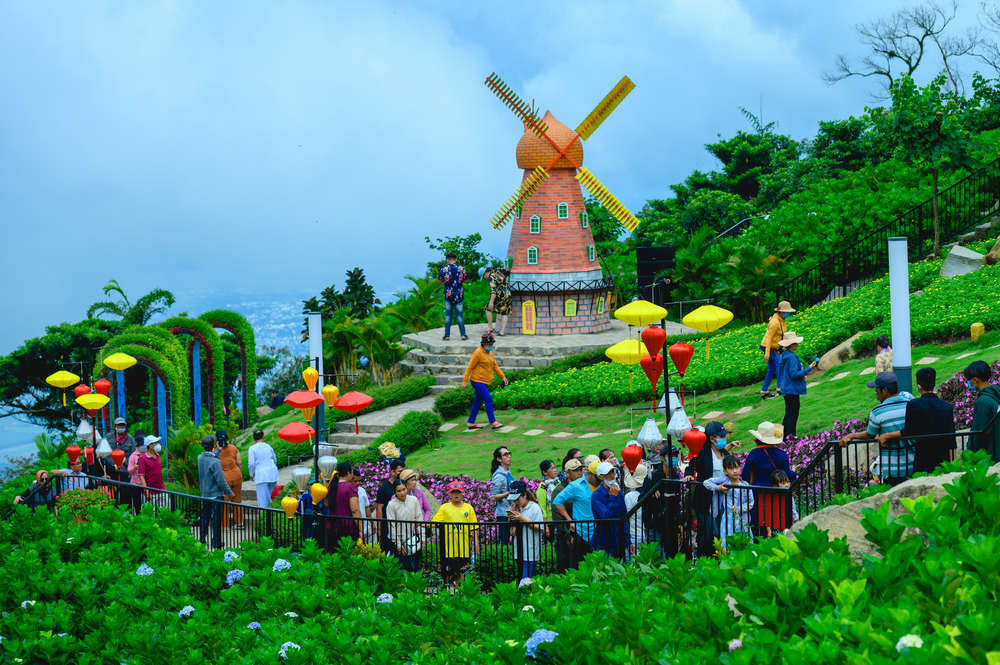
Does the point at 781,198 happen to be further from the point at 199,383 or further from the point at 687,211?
the point at 199,383

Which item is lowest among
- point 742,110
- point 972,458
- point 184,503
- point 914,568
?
point 184,503

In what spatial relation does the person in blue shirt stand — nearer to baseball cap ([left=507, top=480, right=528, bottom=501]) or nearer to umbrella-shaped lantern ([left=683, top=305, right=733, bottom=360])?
umbrella-shaped lantern ([left=683, top=305, right=733, bottom=360])

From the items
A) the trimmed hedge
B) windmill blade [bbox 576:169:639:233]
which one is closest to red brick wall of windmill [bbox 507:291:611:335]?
windmill blade [bbox 576:169:639:233]

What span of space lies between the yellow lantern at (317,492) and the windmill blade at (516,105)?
16130 mm

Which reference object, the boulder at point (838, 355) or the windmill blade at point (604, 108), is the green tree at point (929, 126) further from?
the windmill blade at point (604, 108)

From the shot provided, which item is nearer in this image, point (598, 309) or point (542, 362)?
Answer: point (542, 362)

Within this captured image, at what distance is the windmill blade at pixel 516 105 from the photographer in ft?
78.8

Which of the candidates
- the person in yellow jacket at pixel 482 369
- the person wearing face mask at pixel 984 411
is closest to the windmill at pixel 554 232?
the person in yellow jacket at pixel 482 369

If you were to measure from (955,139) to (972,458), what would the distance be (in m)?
15.8

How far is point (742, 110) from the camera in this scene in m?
44.5

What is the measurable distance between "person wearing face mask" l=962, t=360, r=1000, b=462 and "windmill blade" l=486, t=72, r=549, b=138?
17740 millimetres

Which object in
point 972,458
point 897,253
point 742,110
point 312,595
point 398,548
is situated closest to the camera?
point 972,458

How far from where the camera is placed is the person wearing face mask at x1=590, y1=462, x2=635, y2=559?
834cm

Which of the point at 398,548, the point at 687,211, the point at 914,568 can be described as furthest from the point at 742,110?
the point at 914,568
